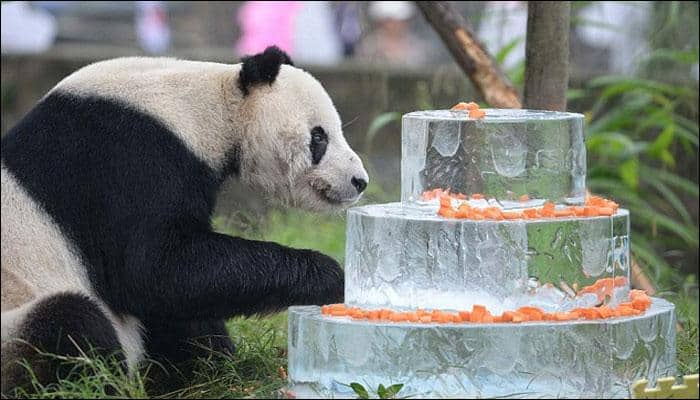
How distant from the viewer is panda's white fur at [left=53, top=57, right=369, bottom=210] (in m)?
4.49

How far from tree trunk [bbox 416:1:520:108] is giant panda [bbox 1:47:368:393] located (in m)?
1.80

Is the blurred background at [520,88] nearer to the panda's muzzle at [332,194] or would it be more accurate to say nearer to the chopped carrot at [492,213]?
the panda's muzzle at [332,194]

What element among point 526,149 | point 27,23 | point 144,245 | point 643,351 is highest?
point 27,23

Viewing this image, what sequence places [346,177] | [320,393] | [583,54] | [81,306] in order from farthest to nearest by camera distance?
[583,54]
[346,177]
[81,306]
[320,393]

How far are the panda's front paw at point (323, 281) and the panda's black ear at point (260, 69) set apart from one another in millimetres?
689

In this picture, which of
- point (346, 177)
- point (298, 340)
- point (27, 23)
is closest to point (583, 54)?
point (27, 23)

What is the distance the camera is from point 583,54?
38.3 ft

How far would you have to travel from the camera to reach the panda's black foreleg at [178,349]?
484cm

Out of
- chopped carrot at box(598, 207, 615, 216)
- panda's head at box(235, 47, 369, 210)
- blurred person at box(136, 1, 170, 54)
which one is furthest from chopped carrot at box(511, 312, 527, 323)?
blurred person at box(136, 1, 170, 54)

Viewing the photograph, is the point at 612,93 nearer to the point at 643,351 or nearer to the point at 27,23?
the point at 643,351

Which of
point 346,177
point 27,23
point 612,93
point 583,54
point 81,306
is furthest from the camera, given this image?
point 27,23

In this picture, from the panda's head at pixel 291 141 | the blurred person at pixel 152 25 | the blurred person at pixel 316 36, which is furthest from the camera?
the blurred person at pixel 152 25

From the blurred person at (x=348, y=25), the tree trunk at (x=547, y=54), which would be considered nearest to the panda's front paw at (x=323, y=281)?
the tree trunk at (x=547, y=54)

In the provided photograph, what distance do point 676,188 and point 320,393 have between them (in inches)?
223
